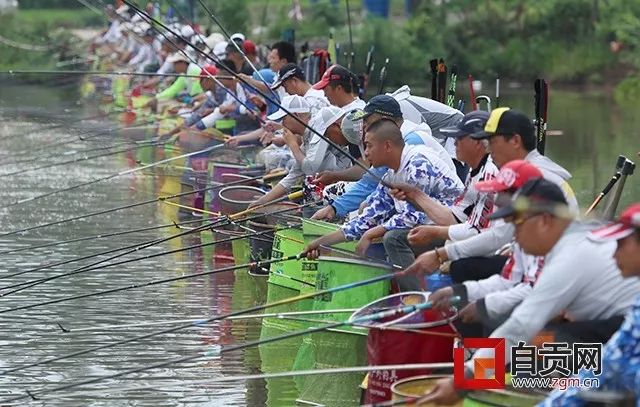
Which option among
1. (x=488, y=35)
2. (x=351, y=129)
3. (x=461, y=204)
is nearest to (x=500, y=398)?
(x=461, y=204)

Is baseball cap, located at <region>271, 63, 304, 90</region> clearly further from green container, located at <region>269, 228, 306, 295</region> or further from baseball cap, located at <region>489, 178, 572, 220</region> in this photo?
baseball cap, located at <region>489, 178, 572, 220</region>

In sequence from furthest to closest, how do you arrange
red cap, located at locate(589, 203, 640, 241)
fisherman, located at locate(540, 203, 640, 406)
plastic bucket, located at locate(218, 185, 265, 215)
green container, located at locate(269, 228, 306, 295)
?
plastic bucket, located at locate(218, 185, 265, 215) < green container, located at locate(269, 228, 306, 295) < red cap, located at locate(589, 203, 640, 241) < fisherman, located at locate(540, 203, 640, 406)

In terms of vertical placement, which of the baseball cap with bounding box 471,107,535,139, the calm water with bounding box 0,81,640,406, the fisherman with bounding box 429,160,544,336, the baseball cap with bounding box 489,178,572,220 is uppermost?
the baseball cap with bounding box 471,107,535,139

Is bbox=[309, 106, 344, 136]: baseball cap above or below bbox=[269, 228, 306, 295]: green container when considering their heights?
above

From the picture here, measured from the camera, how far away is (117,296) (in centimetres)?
1077

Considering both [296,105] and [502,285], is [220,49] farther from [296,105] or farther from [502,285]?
[502,285]

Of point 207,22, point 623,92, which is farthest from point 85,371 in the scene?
point 207,22

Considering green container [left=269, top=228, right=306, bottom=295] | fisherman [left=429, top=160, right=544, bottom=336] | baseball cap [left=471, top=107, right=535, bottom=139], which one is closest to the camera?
fisherman [left=429, top=160, right=544, bottom=336]

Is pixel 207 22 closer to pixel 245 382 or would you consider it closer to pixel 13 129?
pixel 13 129

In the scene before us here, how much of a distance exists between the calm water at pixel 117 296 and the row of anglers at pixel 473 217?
82 centimetres

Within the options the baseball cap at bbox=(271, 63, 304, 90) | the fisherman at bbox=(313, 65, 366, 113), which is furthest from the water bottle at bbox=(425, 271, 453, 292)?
the baseball cap at bbox=(271, 63, 304, 90)

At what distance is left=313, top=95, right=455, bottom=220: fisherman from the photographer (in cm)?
880

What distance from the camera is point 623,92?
3052cm

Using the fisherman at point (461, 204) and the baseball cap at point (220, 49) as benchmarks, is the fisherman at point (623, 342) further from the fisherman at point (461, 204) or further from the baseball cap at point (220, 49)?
the baseball cap at point (220, 49)
